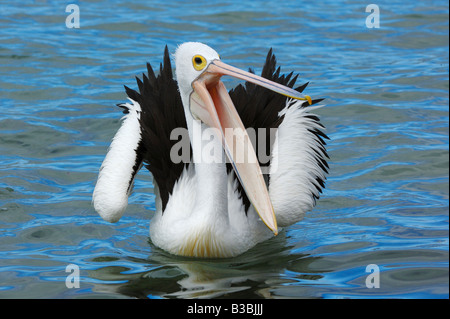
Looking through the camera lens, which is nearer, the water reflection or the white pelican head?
the water reflection

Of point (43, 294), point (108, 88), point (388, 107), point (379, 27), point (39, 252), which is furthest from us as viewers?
point (379, 27)

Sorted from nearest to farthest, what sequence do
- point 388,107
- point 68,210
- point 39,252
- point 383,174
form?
point 39,252 → point 68,210 → point 383,174 → point 388,107

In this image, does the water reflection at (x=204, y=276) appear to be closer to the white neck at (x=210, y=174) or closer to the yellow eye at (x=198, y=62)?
the white neck at (x=210, y=174)

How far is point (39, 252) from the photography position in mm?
5539

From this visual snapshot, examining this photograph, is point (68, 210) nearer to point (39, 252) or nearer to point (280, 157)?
point (39, 252)

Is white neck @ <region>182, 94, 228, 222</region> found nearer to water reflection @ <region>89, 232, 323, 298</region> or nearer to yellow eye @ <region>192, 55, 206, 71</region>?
yellow eye @ <region>192, 55, 206, 71</region>

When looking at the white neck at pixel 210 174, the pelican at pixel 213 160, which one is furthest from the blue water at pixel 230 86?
the white neck at pixel 210 174

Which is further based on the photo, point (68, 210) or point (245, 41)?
point (245, 41)

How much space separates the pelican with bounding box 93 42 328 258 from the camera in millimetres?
5070

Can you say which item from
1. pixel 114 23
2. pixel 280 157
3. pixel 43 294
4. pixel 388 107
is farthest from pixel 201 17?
pixel 43 294

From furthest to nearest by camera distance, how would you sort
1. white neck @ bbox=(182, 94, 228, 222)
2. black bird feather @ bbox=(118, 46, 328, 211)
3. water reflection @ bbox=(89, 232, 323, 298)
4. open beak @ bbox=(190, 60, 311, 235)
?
black bird feather @ bbox=(118, 46, 328, 211) → white neck @ bbox=(182, 94, 228, 222) → open beak @ bbox=(190, 60, 311, 235) → water reflection @ bbox=(89, 232, 323, 298)

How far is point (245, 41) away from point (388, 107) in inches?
127

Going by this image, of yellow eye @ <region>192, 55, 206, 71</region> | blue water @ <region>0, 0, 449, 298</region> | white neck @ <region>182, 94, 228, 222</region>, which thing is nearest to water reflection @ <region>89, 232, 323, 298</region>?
blue water @ <region>0, 0, 449, 298</region>

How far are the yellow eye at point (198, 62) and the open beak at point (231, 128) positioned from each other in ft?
0.14
